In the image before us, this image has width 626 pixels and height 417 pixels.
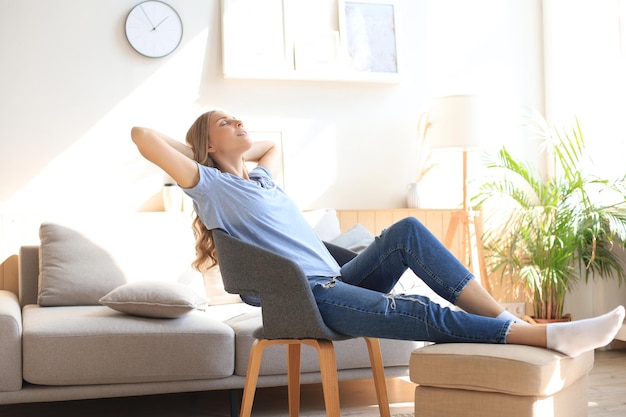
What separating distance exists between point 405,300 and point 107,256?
1726mm

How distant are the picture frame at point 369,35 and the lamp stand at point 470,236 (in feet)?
2.39

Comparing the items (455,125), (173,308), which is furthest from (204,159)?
(455,125)

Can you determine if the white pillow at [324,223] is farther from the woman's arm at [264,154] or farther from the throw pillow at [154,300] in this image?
the throw pillow at [154,300]

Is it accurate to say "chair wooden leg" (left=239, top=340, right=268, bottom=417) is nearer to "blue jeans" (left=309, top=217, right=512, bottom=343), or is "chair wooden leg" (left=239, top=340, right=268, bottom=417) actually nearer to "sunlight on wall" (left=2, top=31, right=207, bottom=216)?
"blue jeans" (left=309, top=217, right=512, bottom=343)

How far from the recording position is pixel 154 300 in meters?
3.03

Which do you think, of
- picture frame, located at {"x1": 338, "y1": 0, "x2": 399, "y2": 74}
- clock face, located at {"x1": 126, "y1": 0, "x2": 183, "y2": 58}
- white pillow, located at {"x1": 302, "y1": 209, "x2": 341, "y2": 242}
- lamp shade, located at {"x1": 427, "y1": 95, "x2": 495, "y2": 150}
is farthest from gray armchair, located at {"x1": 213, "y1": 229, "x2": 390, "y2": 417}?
picture frame, located at {"x1": 338, "y1": 0, "x2": 399, "y2": 74}

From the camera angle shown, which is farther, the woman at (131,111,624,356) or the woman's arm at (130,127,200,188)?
the woman's arm at (130,127,200,188)

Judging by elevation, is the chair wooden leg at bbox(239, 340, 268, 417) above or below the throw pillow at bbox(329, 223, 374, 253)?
below

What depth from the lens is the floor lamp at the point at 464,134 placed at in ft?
14.4

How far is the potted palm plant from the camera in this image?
443 cm

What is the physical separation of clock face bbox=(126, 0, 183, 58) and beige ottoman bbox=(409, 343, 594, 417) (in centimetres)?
260

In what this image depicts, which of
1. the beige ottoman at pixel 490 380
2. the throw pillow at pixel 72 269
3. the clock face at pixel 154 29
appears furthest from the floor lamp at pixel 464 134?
the beige ottoman at pixel 490 380

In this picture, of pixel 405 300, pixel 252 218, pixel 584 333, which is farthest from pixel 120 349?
pixel 584 333

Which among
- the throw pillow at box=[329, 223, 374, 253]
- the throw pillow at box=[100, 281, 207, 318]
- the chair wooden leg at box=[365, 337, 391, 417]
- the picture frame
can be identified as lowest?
the chair wooden leg at box=[365, 337, 391, 417]
